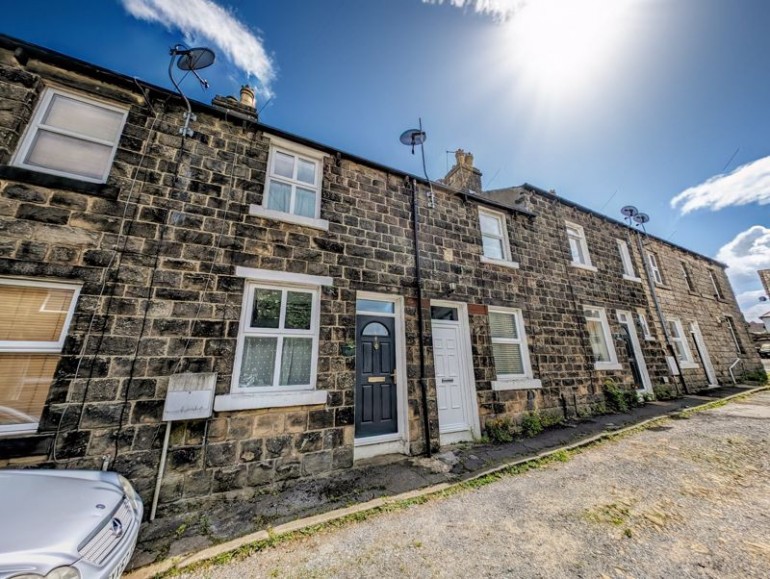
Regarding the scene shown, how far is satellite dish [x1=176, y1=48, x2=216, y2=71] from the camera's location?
14.9 feet

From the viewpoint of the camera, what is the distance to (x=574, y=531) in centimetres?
303

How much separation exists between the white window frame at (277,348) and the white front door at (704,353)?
16028 millimetres

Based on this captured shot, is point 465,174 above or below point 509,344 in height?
above

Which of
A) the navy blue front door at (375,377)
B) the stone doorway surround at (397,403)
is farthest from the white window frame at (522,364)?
the navy blue front door at (375,377)

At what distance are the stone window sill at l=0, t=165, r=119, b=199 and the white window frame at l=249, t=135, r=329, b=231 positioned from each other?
1.90m

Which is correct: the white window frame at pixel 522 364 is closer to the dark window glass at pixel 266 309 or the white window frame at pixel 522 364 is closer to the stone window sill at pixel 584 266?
the stone window sill at pixel 584 266

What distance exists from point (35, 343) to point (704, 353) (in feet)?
65.6

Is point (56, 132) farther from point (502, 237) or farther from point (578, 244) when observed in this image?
point (578, 244)

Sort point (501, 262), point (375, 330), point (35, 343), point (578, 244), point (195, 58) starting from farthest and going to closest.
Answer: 1. point (578, 244)
2. point (501, 262)
3. point (375, 330)
4. point (195, 58)
5. point (35, 343)

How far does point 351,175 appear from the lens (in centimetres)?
607

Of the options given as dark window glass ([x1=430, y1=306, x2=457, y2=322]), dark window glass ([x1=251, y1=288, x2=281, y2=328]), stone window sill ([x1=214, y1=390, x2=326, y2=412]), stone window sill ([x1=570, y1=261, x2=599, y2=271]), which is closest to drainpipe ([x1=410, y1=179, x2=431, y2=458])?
dark window glass ([x1=430, y1=306, x2=457, y2=322])

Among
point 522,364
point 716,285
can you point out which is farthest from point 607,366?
point 716,285

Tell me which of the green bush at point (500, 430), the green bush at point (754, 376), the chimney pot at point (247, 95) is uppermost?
the chimney pot at point (247, 95)

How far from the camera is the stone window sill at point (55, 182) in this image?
364 cm
